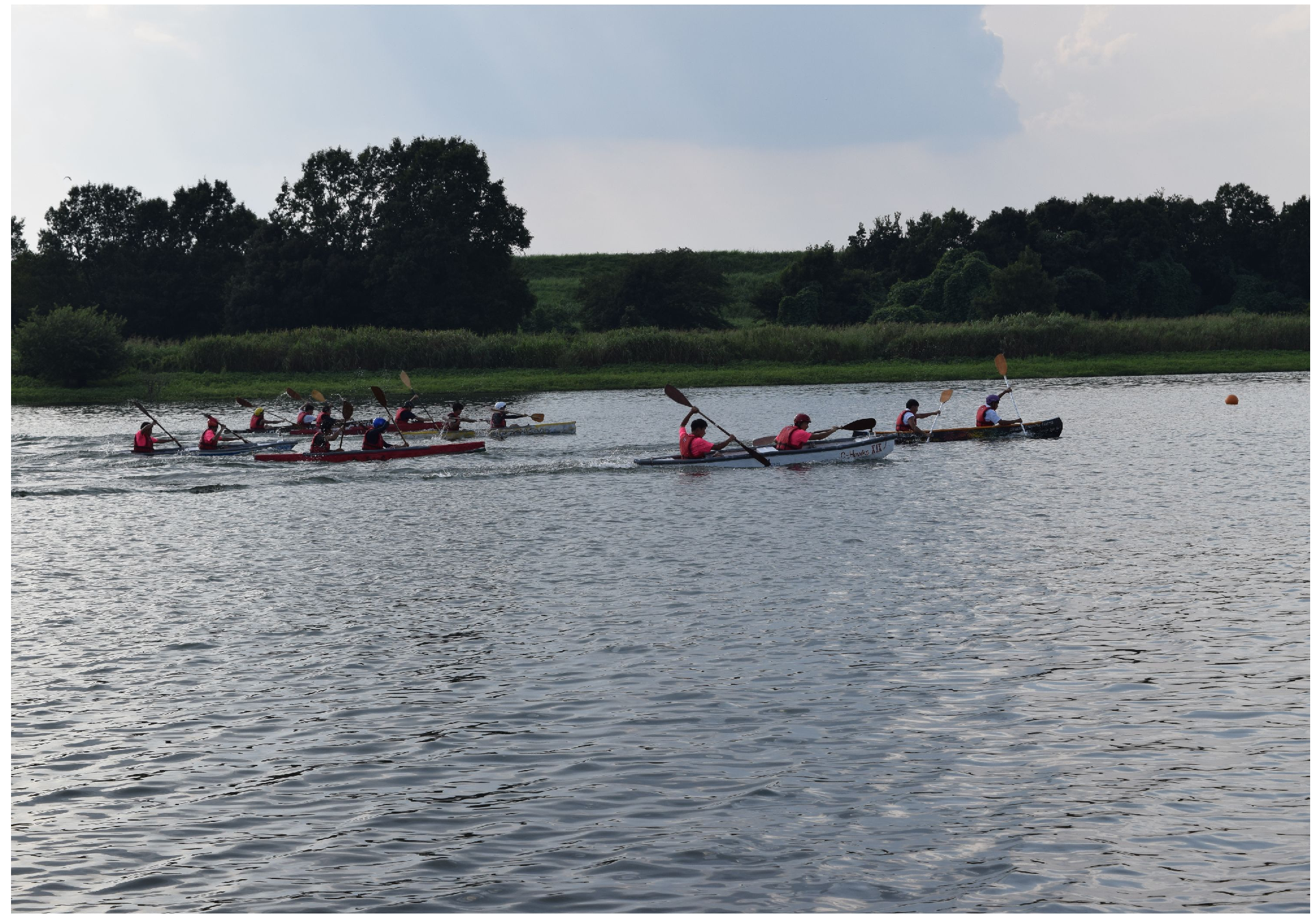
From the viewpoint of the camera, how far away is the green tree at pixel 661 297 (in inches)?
3450

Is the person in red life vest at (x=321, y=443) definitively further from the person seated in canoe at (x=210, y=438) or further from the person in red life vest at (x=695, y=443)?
the person in red life vest at (x=695, y=443)

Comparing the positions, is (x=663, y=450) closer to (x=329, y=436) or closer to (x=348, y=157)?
(x=329, y=436)

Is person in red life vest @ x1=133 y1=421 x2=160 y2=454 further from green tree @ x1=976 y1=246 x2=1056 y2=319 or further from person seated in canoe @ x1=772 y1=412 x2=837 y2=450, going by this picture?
green tree @ x1=976 y1=246 x2=1056 y2=319

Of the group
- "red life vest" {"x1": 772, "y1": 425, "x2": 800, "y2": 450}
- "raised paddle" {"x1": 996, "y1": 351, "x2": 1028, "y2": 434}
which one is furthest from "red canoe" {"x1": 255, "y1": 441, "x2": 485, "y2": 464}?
"raised paddle" {"x1": 996, "y1": 351, "x2": 1028, "y2": 434}

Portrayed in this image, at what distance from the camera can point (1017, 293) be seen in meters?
83.9

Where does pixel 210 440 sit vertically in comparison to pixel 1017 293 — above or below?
below

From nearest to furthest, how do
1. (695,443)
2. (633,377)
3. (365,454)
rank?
1. (695,443)
2. (365,454)
3. (633,377)

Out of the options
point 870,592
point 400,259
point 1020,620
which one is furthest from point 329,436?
point 400,259

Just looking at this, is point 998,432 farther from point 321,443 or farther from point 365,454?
point 321,443

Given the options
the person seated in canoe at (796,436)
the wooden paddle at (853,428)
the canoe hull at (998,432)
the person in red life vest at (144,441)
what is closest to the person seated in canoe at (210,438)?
the person in red life vest at (144,441)

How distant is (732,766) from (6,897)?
16.7 ft

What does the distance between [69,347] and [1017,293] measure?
56.0m

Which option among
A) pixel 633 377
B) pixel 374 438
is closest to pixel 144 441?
pixel 374 438

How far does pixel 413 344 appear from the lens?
226ft
